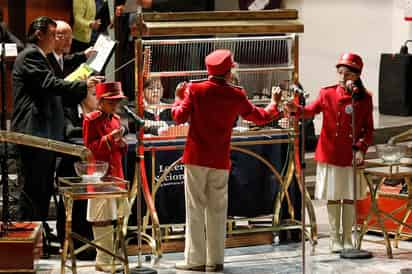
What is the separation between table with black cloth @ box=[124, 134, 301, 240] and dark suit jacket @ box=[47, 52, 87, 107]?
1.69 feet

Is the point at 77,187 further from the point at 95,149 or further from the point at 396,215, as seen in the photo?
the point at 396,215

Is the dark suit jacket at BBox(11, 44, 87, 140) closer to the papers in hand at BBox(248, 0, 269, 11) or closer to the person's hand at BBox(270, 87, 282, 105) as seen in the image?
the person's hand at BBox(270, 87, 282, 105)

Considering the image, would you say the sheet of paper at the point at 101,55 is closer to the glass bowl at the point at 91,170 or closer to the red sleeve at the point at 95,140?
the red sleeve at the point at 95,140

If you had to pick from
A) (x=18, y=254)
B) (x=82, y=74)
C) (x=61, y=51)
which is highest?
(x=61, y=51)

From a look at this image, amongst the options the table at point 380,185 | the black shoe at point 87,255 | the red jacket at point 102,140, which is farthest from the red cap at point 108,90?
the table at point 380,185

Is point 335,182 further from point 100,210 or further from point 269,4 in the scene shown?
point 269,4

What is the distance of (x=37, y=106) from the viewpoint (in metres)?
8.27

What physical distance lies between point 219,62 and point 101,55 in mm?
990

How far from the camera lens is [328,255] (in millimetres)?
8445

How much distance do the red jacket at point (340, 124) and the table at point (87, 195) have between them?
5.50ft

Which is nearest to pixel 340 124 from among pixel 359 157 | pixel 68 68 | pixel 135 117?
pixel 359 157

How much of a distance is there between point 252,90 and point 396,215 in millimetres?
1565

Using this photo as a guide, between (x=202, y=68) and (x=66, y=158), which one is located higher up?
(x=202, y=68)

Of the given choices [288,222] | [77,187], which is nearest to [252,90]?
[288,222]
